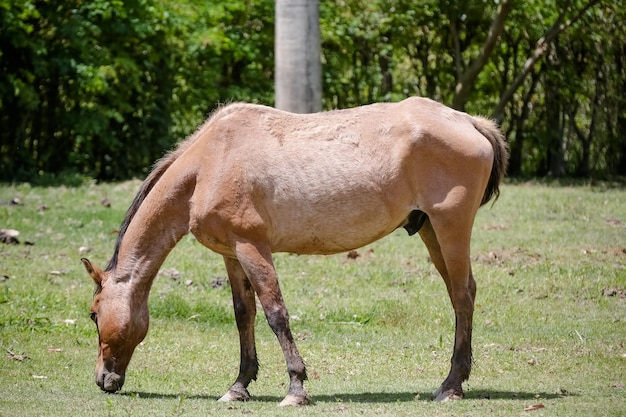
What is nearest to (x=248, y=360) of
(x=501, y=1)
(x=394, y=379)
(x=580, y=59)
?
(x=394, y=379)

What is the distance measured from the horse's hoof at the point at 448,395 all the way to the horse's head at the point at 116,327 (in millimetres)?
2283

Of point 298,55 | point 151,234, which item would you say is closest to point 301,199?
point 151,234

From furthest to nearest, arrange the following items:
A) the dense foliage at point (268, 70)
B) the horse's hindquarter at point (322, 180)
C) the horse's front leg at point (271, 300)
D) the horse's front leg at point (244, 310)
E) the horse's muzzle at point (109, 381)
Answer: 1. the dense foliage at point (268, 70)
2. the horse's front leg at point (244, 310)
3. the horse's muzzle at point (109, 381)
4. the horse's hindquarter at point (322, 180)
5. the horse's front leg at point (271, 300)

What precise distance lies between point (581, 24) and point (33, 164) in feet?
36.0

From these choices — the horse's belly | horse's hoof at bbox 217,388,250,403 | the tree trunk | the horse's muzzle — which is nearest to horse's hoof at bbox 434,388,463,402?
the horse's belly

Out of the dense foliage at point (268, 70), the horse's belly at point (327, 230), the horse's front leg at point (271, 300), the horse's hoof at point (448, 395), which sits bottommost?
the dense foliage at point (268, 70)

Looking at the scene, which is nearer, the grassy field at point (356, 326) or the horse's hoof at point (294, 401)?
the horse's hoof at point (294, 401)

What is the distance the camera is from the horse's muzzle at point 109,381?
7695mm

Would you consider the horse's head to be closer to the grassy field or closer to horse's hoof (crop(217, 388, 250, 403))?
the grassy field

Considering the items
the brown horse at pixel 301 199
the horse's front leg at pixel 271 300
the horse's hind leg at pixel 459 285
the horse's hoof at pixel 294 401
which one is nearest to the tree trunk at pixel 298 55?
the brown horse at pixel 301 199

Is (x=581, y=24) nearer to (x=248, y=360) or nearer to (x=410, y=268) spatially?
(x=410, y=268)

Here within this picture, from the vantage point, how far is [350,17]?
21656 mm

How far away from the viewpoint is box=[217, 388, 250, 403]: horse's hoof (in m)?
7.61

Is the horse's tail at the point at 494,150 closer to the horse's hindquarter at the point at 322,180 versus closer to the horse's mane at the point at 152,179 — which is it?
the horse's hindquarter at the point at 322,180
